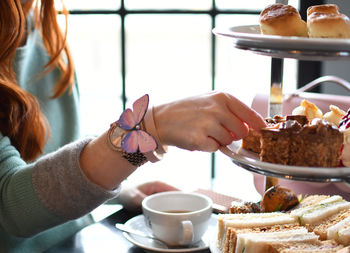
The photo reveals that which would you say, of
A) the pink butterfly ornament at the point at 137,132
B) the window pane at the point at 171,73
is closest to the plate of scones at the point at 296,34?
the pink butterfly ornament at the point at 137,132

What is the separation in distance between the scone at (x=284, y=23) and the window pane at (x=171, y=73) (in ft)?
5.98

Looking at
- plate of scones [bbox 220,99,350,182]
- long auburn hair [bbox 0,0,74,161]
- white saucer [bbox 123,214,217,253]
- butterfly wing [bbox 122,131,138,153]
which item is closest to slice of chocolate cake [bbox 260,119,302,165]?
plate of scones [bbox 220,99,350,182]

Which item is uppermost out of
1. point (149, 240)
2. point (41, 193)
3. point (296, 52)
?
point (296, 52)

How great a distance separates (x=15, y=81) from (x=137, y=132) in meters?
0.54

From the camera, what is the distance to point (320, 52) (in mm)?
569

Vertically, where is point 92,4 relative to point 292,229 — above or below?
above

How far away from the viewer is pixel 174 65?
3.29 meters

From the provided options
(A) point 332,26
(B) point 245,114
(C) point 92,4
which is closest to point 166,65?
(C) point 92,4

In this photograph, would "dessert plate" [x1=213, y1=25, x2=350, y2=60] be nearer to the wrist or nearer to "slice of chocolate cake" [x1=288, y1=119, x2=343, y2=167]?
"slice of chocolate cake" [x1=288, y1=119, x2=343, y2=167]

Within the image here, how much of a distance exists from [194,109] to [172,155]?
2.31 meters

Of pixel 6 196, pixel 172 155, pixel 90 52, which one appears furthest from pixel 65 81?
pixel 90 52

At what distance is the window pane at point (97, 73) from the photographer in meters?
3.38

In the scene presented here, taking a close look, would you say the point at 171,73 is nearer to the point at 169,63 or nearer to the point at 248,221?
the point at 169,63

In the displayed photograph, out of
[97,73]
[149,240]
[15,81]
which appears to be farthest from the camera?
[97,73]
